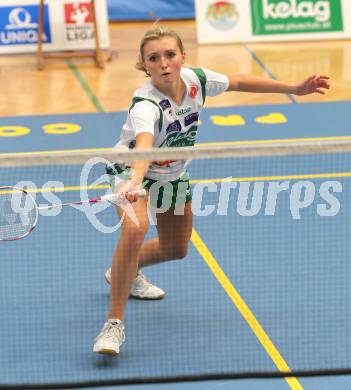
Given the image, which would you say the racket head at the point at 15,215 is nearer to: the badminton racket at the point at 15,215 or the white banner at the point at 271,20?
the badminton racket at the point at 15,215

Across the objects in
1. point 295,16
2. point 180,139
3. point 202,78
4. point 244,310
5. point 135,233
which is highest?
point 202,78

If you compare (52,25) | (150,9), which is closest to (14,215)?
(52,25)

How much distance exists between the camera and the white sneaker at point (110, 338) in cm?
574

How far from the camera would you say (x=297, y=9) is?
1468 centimetres

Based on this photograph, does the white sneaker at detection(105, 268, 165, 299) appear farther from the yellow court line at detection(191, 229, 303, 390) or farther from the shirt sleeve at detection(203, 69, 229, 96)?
the shirt sleeve at detection(203, 69, 229, 96)

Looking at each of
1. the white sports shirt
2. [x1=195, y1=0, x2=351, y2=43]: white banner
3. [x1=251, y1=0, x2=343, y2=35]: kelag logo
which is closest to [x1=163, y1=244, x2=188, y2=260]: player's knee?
the white sports shirt

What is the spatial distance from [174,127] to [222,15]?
911cm

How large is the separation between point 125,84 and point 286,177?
427 cm

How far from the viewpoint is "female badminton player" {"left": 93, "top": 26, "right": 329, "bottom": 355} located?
5762 mm

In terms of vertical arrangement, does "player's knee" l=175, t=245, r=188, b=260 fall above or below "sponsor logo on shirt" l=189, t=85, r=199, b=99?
below

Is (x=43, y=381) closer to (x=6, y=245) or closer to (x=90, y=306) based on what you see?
(x=90, y=306)

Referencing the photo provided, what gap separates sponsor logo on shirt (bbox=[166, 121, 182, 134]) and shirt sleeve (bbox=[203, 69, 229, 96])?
41 cm

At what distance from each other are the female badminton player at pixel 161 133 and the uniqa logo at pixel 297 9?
28.4 feet

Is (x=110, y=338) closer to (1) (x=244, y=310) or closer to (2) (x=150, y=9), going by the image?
(1) (x=244, y=310)
